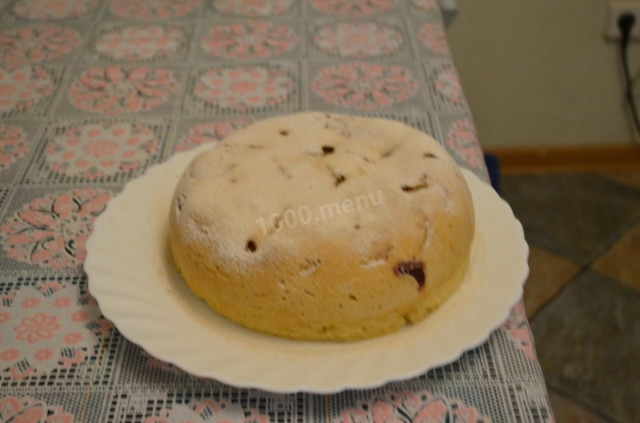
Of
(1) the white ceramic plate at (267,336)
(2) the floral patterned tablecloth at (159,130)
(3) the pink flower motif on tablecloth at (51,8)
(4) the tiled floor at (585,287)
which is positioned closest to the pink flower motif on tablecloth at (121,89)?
(2) the floral patterned tablecloth at (159,130)

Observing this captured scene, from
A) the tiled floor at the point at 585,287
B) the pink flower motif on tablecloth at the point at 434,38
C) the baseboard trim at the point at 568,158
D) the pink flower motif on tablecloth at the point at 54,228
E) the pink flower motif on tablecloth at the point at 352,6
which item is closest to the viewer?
the pink flower motif on tablecloth at the point at 54,228

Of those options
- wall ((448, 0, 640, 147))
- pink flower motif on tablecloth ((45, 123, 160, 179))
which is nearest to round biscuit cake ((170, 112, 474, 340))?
pink flower motif on tablecloth ((45, 123, 160, 179))

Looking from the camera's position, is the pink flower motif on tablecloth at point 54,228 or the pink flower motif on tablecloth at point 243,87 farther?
the pink flower motif on tablecloth at point 243,87

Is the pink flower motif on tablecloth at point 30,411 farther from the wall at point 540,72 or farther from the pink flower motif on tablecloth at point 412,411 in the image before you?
the wall at point 540,72

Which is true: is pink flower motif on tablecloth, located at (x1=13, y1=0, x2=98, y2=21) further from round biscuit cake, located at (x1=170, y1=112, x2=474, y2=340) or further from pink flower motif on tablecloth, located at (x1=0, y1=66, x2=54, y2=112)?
round biscuit cake, located at (x1=170, y1=112, x2=474, y2=340)

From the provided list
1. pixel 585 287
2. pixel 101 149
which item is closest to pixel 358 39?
pixel 101 149

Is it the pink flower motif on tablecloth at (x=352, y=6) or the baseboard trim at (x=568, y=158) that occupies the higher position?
the pink flower motif on tablecloth at (x=352, y=6)

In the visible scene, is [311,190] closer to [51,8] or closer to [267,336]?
[267,336]
